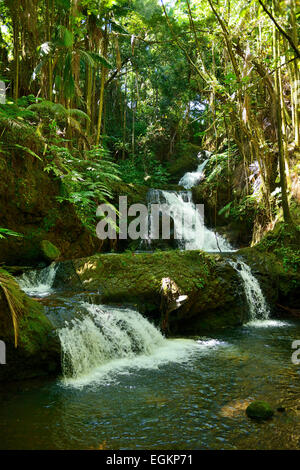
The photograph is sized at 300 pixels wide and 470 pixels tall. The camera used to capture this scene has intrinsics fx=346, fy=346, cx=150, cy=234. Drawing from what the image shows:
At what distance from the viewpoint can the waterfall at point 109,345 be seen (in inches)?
204

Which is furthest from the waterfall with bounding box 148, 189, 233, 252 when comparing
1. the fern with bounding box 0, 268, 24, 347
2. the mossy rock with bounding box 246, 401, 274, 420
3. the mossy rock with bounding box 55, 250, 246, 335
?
the mossy rock with bounding box 246, 401, 274, 420

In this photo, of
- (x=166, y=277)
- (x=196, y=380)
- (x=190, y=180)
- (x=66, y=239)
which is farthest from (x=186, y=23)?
(x=196, y=380)

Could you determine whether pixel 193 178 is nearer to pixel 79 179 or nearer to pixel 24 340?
pixel 79 179

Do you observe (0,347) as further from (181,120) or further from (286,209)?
(181,120)

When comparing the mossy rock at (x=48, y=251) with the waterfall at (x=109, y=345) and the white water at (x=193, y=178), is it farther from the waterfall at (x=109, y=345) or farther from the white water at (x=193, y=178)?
the white water at (x=193, y=178)

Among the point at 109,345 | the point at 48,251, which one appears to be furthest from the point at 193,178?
the point at 109,345

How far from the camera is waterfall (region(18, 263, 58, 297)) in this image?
7.67 m

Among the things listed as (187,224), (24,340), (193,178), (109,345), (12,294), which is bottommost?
(109,345)

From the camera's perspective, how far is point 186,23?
13.1 metres

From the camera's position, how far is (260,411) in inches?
149

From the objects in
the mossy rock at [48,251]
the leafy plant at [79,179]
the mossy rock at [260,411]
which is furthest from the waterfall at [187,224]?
the mossy rock at [260,411]

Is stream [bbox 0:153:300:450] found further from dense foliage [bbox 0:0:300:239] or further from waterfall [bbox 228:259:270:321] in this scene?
dense foliage [bbox 0:0:300:239]

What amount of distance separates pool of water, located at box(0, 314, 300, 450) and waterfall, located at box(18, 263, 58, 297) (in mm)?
2993

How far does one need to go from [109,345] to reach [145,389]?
4.72ft
